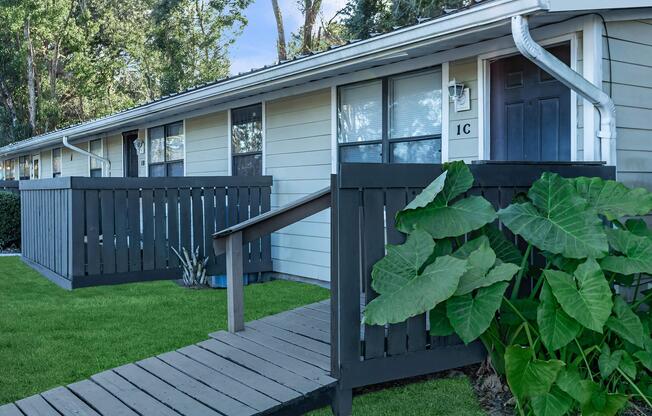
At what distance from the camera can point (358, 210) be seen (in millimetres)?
2979

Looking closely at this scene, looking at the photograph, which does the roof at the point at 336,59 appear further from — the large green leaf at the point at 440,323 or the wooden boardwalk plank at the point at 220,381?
the wooden boardwalk plank at the point at 220,381

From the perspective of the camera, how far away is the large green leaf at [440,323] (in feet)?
9.93

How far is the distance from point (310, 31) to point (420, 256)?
1637cm

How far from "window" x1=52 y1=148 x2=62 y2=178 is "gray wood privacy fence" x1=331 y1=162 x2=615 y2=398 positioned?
42.9ft

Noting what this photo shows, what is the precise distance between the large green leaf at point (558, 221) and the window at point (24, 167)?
1696cm

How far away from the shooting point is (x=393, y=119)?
18.4 ft

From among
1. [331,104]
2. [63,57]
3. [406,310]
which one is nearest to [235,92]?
[331,104]

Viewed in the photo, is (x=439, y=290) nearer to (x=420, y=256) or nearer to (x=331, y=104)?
(x=420, y=256)

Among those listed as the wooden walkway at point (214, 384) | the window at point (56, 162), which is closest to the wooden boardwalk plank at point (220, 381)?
the wooden walkway at point (214, 384)

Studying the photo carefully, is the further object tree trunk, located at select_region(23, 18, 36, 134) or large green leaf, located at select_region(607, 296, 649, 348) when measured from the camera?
tree trunk, located at select_region(23, 18, 36, 134)

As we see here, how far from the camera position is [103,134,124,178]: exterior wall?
11.2 meters

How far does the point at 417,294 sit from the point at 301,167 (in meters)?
4.10

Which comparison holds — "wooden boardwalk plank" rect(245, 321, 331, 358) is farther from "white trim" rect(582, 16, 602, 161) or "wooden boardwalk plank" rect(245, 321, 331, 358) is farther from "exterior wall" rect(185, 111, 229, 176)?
"exterior wall" rect(185, 111, 229, 176)

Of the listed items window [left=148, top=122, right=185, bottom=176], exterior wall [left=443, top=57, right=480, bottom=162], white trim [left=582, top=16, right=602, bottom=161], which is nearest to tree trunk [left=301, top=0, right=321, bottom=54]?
window [left=148, top=122, right=185, bottom=176]
